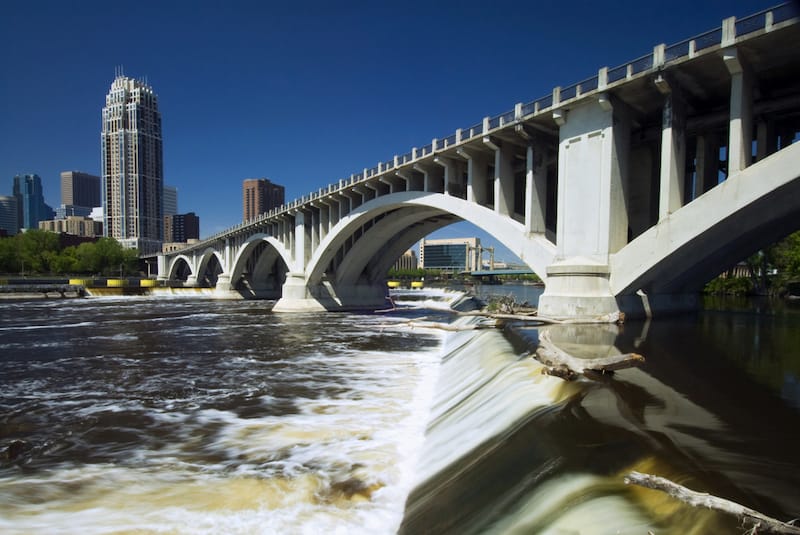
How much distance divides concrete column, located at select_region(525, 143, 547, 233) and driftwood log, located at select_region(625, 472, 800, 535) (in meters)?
19.0

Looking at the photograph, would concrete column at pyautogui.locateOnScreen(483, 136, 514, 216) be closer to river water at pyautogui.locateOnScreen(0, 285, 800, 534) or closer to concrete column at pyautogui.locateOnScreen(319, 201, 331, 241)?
river water at pyautogui.locateOnScreen(0, 285, 800, 534)

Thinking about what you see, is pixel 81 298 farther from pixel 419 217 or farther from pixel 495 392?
pixel 495 392

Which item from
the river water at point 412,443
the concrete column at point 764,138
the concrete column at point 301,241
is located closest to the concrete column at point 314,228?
the concrete column at point 301,241

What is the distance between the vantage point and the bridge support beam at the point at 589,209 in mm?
→ 18984

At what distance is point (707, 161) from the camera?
1973cm

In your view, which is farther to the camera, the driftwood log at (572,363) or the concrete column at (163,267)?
the concrete column at (163,267)

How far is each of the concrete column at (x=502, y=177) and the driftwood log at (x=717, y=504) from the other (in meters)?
21.0

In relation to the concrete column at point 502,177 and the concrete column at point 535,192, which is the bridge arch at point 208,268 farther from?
the concrete column at point 535,192

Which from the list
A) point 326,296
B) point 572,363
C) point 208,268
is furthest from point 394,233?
point 208,268

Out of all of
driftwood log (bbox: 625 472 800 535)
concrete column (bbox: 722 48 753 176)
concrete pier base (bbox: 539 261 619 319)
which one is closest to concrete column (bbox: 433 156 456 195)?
concrete pier base (bbox: 539 261 619 319)

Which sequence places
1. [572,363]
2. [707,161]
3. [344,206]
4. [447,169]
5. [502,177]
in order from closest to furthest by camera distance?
1. [572,363]
2. [707,161]
3. [502,177]
4. [447,169]
5. [344,206]

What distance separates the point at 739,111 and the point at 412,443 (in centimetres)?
1539

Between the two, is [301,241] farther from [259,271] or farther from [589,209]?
[589,209]

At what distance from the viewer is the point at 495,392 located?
8898 millimetres
